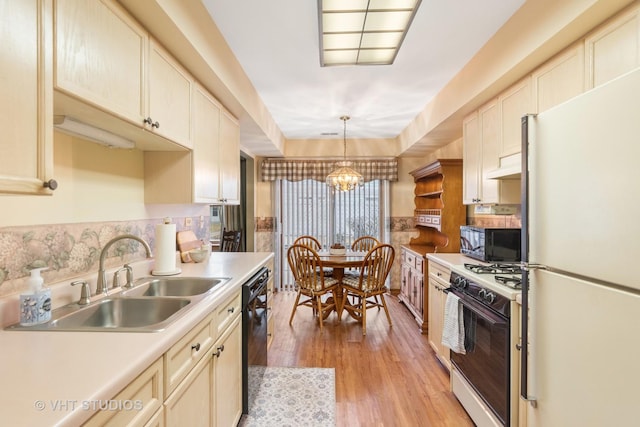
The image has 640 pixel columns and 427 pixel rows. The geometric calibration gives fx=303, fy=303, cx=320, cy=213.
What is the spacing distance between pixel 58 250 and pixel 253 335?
46.9 inches

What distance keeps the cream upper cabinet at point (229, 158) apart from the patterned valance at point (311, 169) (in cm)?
195

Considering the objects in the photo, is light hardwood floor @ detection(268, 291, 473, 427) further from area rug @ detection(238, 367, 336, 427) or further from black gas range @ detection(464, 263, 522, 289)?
black gas range @ detection(464, 263, 522, 289)

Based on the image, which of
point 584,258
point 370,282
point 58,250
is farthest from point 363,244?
point 58,250

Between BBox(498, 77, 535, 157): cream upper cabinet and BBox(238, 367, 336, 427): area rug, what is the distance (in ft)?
7.12

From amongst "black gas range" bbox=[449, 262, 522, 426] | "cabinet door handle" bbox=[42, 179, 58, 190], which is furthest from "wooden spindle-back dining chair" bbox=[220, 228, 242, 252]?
"cabinet door handle" bbox=[42, 179, 58, 190]

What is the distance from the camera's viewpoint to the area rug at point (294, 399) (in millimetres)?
1963

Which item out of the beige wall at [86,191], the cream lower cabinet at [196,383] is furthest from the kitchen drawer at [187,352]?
the beige wall at [86,191]

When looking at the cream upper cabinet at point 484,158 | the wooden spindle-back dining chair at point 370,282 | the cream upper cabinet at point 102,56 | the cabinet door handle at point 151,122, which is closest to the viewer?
the cream upper cabinet at point 102,56

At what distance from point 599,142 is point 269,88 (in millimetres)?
2560

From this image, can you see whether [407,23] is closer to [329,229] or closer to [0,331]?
[0,331]

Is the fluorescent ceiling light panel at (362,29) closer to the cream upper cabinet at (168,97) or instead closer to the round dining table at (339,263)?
the cream upper cabinet at (168,97)

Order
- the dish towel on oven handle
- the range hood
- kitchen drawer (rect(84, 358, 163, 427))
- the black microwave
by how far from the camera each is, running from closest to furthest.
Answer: kitchen drawer (rect(84, 358, 163, 427))
the range hood
the dish towel on oven handle
the black microwave

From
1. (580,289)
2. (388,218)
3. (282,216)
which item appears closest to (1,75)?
(580,289)

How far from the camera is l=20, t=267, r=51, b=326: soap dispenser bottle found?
3.49 ft
